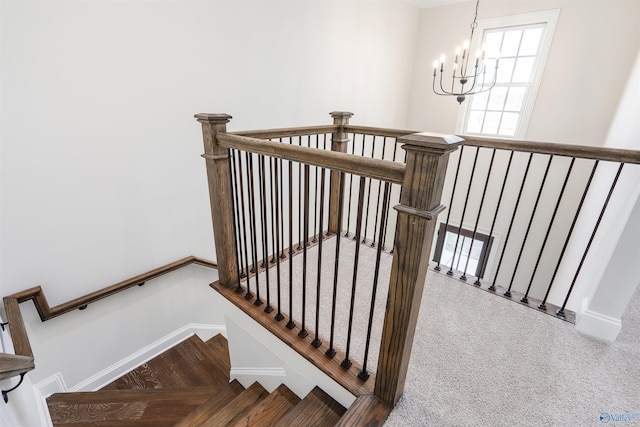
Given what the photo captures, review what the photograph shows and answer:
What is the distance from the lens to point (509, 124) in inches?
156

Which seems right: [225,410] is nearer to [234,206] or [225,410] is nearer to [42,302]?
[234,206]

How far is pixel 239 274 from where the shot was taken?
1.78m

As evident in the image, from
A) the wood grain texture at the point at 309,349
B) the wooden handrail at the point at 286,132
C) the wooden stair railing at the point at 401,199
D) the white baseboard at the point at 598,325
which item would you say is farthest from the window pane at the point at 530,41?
the wood grain texture at the point at 309,349

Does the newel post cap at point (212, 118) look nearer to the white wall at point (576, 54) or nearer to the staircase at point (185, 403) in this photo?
the staircase at point (185, 403)

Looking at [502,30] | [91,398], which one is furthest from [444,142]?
[502,30]

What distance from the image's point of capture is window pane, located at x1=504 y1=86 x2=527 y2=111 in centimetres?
380

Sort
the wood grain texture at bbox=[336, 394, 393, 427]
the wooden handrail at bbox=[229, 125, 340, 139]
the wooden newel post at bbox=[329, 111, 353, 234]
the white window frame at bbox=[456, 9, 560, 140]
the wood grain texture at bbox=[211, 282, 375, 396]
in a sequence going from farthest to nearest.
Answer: the white window frame at bbox=[456, 9, 560, 140] < the wooden newel post at bbox=[329, 111, 353, 234] < the wooden handrail at bbox=[229, 125, 340, 139] < the wood grain texture at bbox=[211, 282, 375, 396] < the wood grain texture at bbox=[336, 394, 393, 427]

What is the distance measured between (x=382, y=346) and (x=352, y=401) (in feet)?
1.16

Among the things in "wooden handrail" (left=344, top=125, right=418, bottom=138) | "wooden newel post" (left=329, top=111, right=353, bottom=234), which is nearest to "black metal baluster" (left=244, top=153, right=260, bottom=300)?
"wooden newel post" (left=329, top=111, right=353, bottom=234)

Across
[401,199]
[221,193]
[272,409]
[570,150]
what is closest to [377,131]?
[570,150]

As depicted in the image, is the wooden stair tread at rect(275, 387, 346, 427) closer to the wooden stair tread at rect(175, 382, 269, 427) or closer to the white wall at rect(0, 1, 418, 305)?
the wooden stair tread at rect(175, 382, 269, 427)

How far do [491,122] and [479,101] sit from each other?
0.35 metres

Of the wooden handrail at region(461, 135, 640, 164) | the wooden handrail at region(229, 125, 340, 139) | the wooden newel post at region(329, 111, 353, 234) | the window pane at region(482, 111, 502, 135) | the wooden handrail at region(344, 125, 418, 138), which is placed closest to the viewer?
the wooden handrail at region(461, 135, 640, 164)

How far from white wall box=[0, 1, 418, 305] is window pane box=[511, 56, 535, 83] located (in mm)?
2689
